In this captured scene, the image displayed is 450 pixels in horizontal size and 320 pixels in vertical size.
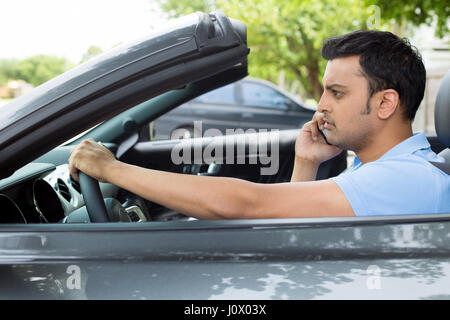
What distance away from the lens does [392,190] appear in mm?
1369

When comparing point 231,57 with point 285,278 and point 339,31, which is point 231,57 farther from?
point 339,31

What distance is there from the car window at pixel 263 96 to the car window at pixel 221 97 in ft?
0.99

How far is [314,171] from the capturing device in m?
2.09

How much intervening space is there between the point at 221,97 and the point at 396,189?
8.17 metres

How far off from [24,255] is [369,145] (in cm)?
104

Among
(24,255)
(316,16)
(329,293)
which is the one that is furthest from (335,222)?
(316,16)

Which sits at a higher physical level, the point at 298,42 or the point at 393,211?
the point at 298,42

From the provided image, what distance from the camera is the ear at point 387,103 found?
61.5 inches

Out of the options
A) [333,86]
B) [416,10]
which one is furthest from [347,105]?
[416,10]

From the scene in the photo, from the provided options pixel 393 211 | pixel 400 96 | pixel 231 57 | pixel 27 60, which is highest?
pixel 27 60

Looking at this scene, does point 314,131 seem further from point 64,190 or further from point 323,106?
point 64,190

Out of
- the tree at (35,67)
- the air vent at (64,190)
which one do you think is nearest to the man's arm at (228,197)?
the air vent at (64,190)

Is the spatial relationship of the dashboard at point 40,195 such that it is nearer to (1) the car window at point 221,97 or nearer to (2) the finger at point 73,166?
(2) the finger at point 73,166

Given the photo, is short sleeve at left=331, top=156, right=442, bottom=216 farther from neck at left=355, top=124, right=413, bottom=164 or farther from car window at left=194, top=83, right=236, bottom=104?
car window at left=194, top=83, right=236, bottom=104
